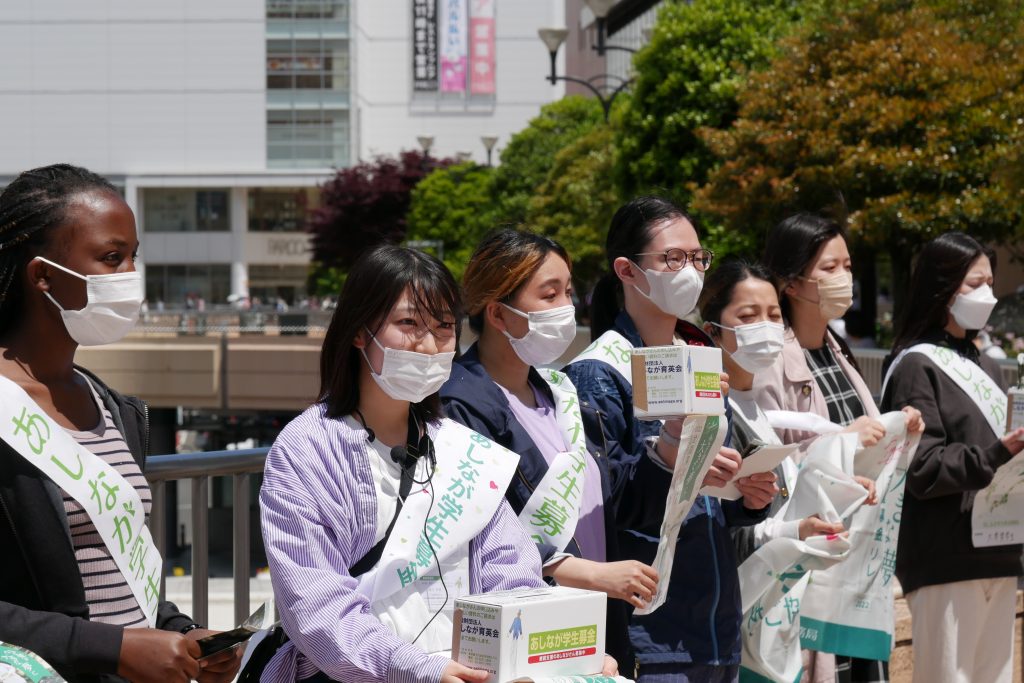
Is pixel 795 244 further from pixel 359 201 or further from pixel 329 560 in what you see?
pixel 359 201

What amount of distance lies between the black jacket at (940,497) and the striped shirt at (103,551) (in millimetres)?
3073

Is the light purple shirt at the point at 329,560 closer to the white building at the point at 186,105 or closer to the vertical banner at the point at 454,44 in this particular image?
the white building at the point at 186,105

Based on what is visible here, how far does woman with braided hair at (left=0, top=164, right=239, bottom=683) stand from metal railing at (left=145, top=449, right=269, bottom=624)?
1.43 meters

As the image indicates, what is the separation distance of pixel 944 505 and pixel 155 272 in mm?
66172

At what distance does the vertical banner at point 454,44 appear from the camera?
7169 centimetres

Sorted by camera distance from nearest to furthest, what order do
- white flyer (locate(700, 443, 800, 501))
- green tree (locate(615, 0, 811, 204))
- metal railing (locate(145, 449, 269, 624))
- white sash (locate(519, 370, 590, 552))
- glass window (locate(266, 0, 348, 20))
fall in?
1. white sash (locate(519, 370, 590, 552))
2. white flyer (locate(700, 443, 800, 501))
3. metal railing (locate(145, 449, 269, 624))
4. green tree (locate(615, 0, 811, 204))
5. glass window (locate(266, 0, 348, 20))

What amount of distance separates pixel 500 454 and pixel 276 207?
6741cm

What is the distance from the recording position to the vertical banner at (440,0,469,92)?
71.7 m

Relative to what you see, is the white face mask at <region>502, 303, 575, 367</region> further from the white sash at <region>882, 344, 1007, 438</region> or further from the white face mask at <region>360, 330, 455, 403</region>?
the white sash at <region>882, 344, 1007, 438</region>

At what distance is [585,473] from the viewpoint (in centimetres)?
352

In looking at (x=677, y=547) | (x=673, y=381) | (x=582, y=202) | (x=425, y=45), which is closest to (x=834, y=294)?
(x=677, y=547)

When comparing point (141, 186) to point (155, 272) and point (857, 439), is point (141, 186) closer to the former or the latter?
point (155, 272)

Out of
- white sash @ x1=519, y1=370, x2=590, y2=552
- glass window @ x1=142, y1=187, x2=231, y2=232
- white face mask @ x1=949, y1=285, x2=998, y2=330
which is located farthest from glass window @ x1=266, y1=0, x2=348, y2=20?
white sash @ x1=519, y1=370, x2=590, y2=552

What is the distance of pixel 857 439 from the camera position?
4.36 m
